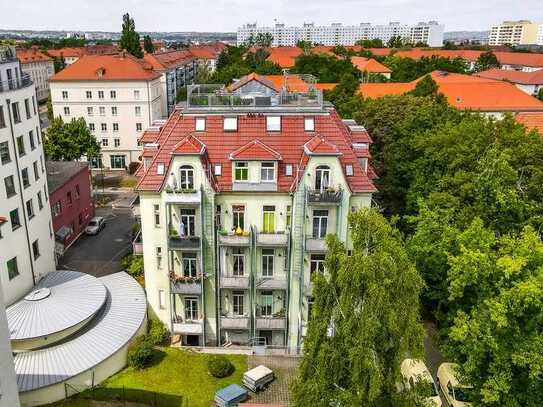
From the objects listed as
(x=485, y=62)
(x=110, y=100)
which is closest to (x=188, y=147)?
(x=110, y=100)

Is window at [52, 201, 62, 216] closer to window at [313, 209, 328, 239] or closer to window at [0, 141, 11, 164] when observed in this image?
window at [0, 141, 11, 164]

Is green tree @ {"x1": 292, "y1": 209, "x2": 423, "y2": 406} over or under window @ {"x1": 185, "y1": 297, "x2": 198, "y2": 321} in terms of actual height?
over

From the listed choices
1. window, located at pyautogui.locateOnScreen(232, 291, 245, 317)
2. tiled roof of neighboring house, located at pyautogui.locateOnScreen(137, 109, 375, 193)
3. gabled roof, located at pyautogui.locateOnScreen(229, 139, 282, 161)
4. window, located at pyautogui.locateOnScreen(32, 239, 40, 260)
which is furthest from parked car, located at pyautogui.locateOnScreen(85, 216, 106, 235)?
gabled roof, located at pyautogui.locateOnScreen(229, 139, 282, 161)

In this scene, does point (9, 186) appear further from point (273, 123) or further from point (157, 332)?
point (273, 123)

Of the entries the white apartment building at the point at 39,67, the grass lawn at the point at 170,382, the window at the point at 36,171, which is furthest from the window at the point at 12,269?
the white apartment building at the point at 39,67

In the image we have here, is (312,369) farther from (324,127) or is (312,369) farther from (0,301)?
(324,127)
